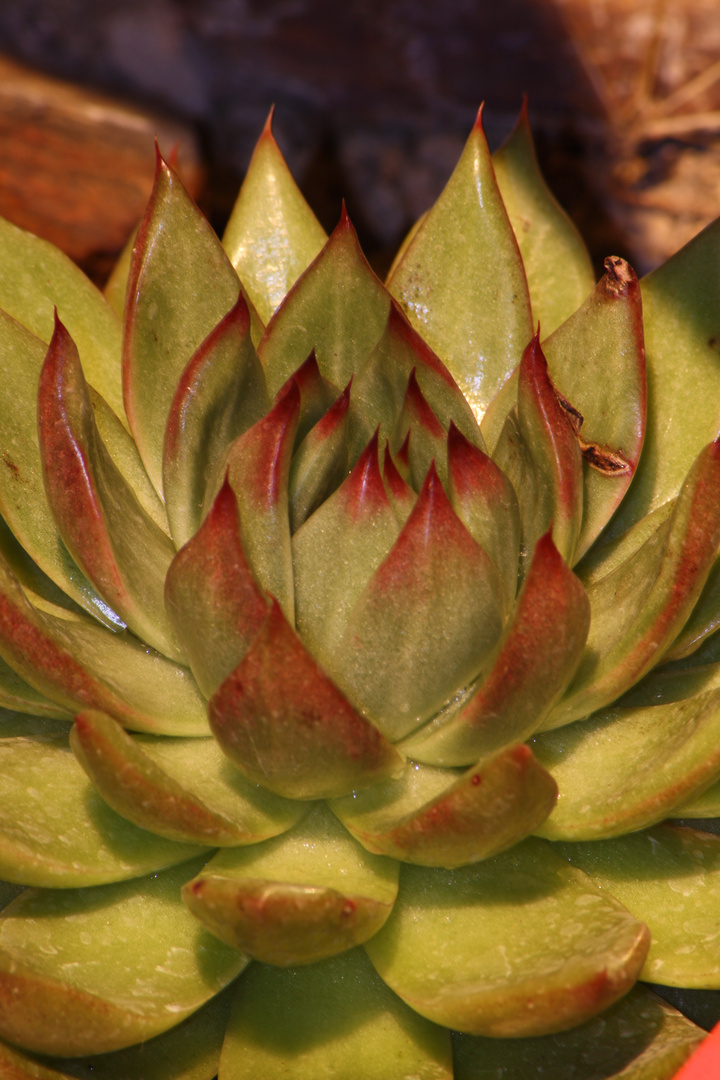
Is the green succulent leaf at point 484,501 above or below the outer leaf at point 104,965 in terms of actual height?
above

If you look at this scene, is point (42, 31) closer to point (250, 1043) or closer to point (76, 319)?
point (76, 319)

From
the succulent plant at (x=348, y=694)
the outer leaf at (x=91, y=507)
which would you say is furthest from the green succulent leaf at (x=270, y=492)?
the outer leaf at (x=91, y=507)

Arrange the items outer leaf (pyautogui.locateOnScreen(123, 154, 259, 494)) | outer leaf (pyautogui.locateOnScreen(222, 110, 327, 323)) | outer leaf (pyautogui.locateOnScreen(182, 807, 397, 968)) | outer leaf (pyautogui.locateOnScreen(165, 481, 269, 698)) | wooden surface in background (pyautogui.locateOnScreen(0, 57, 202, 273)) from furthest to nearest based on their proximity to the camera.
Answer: wooden surface in background (pyautogui.locateOnScreen(0, 57, 202, 273)) < outer leaf (pyautogui.locateOnScreen(222, 110, 327, 323)) < outer leaf (pyautogui.locateOnScreen(123, 154, 259, 494)) < outer leaf (pyautogui.locateOnScreen(165, 481, 269, 698)) < outer leaf (pyautogui.locateOnScreen(182, 807, 397, 968))

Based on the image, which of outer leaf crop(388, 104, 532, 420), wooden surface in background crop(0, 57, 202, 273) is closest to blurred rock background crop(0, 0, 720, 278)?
wooden surface in background crop(0, 57, 202, 273)

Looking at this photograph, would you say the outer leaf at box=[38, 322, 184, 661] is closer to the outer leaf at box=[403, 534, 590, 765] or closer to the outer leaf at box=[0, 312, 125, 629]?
the outer leaf at box=[0, 312, 125, 629]

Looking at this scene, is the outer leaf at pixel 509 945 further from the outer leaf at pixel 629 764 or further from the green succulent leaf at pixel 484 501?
the green succulent leaf at pixel 484 501

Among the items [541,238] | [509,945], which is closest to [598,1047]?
[509,945]
